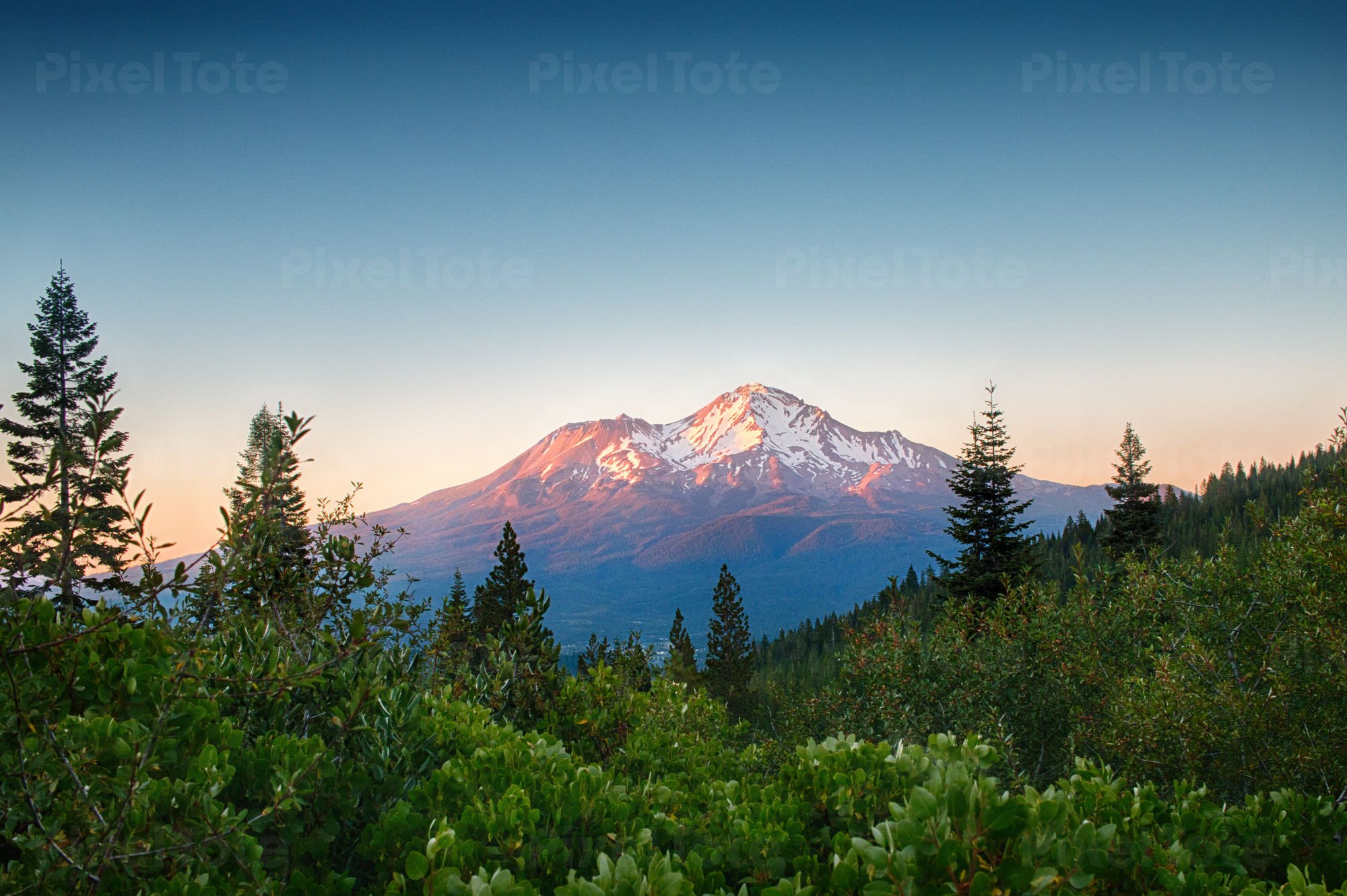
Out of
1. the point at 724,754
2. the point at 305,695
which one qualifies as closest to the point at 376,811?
the point at 305,695

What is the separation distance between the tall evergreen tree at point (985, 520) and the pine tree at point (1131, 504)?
11.9 metres

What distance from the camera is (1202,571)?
9.76 m

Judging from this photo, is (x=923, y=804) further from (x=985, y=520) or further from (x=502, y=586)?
(x=502, y=586)

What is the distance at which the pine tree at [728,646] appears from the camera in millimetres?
61406

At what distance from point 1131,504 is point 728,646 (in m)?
34.8

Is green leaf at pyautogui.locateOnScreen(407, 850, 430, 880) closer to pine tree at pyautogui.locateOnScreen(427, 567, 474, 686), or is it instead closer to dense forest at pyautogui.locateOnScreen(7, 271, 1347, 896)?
dense forest at pyautogui.locateOnScreen(7, 271, 1347, 896)

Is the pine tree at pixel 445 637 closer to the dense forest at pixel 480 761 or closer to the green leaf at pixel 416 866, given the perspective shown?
the dense forest at pixel 480 761

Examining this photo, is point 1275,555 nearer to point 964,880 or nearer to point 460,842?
point 964,880

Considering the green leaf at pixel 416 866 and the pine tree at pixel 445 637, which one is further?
the pine tree at pixel 445 637

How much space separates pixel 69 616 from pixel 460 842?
245 cm

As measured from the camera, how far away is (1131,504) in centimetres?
4272

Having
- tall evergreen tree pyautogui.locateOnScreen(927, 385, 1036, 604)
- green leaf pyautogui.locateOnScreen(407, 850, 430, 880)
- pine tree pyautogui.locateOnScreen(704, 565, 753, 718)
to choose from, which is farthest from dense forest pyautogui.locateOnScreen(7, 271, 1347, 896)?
pine tree pyautogui.locateOnScreen(704, 565, 753, 718)

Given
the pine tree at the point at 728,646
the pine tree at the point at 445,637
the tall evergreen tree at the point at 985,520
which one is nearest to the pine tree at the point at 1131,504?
the tall evergreen tree at the point at 985,520

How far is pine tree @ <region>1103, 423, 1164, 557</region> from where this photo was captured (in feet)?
132
